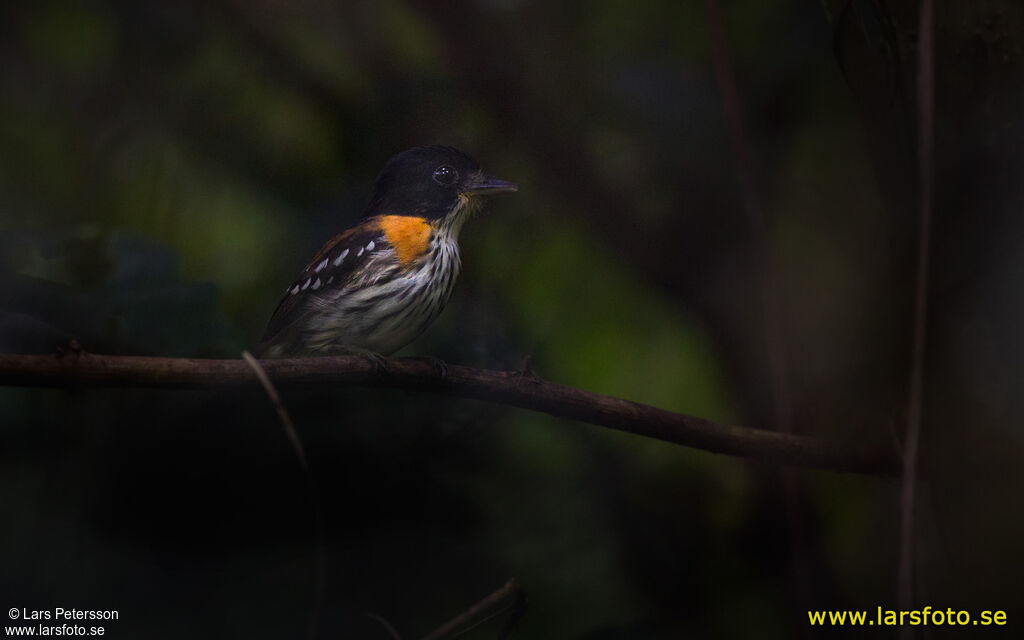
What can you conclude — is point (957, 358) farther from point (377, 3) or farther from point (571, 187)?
point (377, 3)

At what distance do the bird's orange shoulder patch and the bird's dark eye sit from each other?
0.05 metres

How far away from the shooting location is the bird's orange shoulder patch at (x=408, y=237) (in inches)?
38.6

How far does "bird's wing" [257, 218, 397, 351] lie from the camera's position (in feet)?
2.93

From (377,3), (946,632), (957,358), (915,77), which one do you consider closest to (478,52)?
(377,3)

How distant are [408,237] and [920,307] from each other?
2.02 ft

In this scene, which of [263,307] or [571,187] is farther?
[571,187]

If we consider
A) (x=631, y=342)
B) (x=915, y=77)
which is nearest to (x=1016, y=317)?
(x=915, y=77)

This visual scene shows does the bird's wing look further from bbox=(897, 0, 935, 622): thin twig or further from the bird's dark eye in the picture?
bbox=(897, 0, 935, 622): thin twig

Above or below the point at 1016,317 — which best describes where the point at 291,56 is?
above

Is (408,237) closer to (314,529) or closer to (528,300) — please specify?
(528,300)

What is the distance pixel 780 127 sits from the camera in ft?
3.58

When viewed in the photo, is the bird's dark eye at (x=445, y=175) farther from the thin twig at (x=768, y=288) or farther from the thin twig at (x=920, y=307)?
the thin twig at (x=920, y=307)

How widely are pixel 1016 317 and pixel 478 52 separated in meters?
0.72

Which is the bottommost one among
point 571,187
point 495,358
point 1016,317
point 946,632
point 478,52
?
point 946,632
